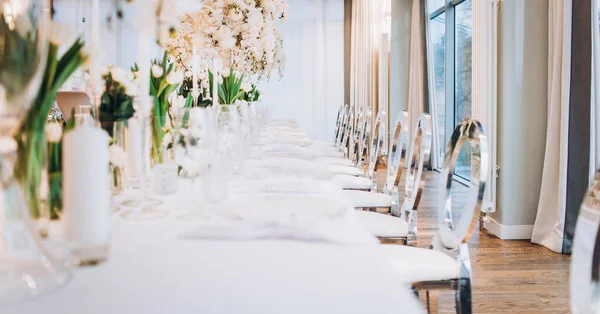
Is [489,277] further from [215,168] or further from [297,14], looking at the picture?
[297,14]

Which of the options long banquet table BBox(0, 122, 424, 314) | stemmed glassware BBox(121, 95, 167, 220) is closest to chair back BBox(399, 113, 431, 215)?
→ stemmed glassware BBox(121, 95, 167, 220)

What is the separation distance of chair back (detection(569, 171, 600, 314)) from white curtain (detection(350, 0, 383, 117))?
8657 millimetres

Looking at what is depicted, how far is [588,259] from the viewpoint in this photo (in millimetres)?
1237

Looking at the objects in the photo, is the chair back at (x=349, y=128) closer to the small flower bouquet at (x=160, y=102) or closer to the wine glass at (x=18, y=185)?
the small flower bouquet at (x=160, y=102)

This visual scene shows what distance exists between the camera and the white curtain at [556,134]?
4.05 metres

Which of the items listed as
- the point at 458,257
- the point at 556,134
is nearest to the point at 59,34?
the point at 458,257

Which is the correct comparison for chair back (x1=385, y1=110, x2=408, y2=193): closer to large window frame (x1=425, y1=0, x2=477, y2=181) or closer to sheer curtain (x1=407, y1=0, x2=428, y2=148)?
large window frame (x1=425, y1=0, x2=477, y2=181)

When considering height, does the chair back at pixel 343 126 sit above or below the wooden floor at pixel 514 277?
above

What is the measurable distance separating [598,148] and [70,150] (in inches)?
144

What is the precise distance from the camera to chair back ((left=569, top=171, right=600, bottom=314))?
47.5 inches

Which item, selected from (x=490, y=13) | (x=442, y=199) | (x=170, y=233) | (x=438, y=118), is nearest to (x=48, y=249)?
(x=170, y=233)

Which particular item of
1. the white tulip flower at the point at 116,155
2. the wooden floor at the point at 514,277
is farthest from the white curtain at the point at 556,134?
the white tulip flower at the point at 116,155

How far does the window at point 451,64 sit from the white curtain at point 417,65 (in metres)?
0.14

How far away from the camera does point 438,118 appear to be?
8.99 meters
